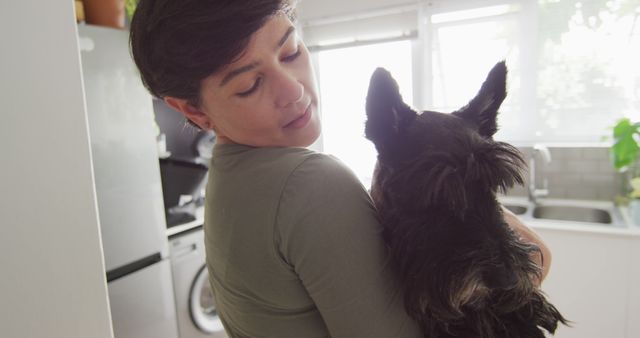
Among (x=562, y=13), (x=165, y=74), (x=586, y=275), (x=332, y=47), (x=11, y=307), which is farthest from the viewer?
(x=332, y=47)

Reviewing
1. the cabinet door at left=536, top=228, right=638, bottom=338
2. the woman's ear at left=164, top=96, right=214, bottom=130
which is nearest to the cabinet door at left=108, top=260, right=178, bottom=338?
the woman's ear at left=164, top=96, right=214, bottom=130

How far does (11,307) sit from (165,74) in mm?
1319

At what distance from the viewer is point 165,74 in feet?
2.31

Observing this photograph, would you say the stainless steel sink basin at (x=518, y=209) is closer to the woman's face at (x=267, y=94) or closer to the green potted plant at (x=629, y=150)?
the green potted plant at (x=629, y=150)

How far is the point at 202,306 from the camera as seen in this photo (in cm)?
305

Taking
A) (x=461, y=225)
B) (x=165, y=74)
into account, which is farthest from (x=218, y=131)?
(x=461, y=225)

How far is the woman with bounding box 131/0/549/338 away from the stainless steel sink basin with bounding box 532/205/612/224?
2.99 m

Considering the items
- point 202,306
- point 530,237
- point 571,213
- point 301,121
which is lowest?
point 202,306

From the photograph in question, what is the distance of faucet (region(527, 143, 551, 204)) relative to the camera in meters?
3.00

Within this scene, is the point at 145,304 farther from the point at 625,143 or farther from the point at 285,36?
the point at 625,143

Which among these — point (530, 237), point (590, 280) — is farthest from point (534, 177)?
point (530, 237)

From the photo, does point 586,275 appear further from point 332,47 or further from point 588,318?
point 332,47

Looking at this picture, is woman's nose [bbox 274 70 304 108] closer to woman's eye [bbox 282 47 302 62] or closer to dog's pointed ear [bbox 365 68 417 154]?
woman's eye [bbox 282 47 302 62]

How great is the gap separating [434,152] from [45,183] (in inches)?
59.9
